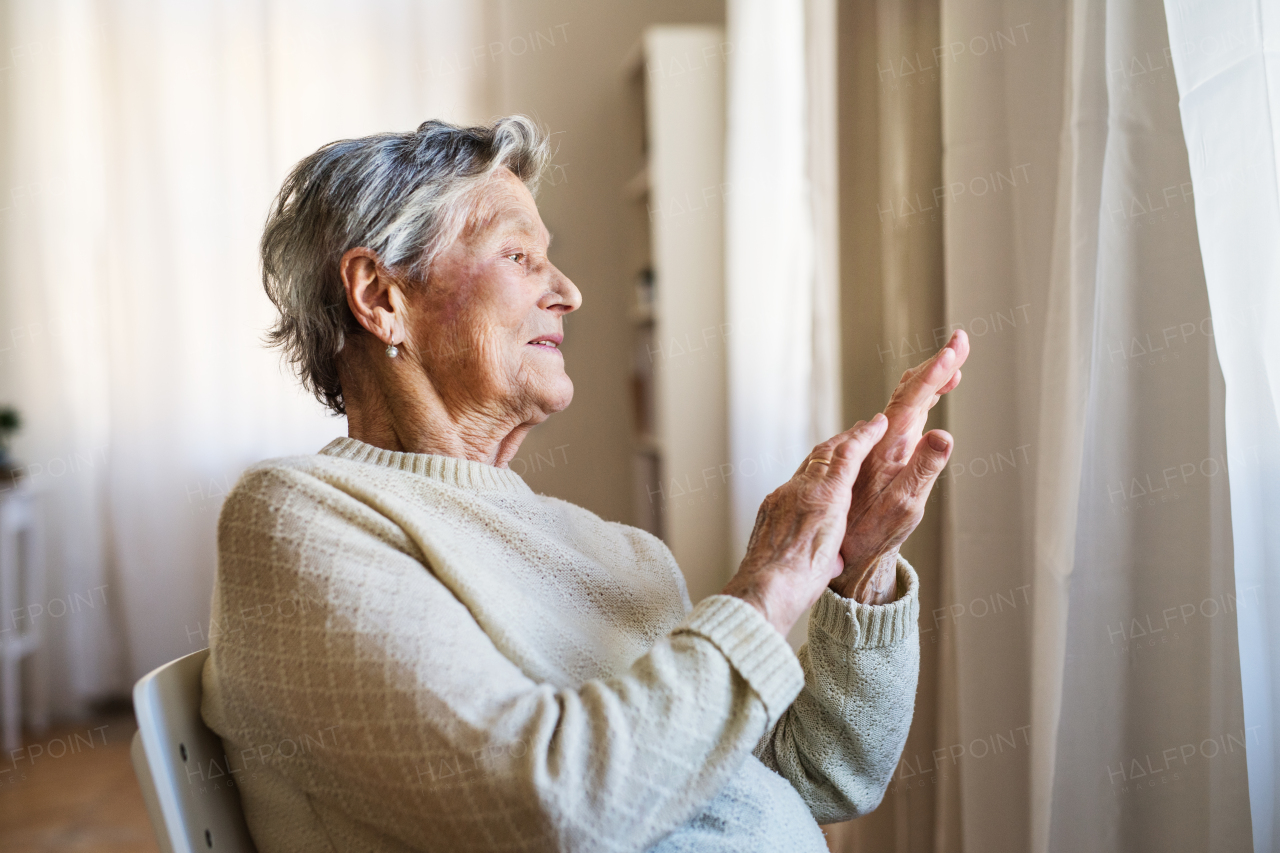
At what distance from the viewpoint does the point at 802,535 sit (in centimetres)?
88

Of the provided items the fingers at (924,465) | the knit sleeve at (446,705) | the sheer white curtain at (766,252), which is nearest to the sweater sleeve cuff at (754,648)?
the knit sleeve at (446,705)

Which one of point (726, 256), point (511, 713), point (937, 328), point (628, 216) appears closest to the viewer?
point (511, 713)

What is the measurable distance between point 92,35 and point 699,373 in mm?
2416

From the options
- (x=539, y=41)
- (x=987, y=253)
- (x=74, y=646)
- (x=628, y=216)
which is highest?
(x=539, y=41)

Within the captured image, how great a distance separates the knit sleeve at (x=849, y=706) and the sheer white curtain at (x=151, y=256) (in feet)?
8.45

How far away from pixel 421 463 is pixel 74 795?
7.79ft

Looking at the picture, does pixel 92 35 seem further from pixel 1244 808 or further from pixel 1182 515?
pixel 1244 808

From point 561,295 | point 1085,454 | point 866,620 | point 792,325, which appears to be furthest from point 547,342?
point 792,325

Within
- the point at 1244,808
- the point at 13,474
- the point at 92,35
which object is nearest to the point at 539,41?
the point at 92,35

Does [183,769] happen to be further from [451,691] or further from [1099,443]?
[1099,443]

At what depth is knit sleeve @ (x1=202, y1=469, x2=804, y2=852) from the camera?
718 millimetres

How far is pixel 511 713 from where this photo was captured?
0.73 meters

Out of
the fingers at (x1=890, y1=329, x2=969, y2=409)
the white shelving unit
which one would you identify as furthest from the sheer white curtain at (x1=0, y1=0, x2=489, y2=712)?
the fingers at (x1=890, y1=329, x2=969, y2=409)

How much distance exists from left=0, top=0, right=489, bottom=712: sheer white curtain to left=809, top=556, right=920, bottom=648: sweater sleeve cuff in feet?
8.55
